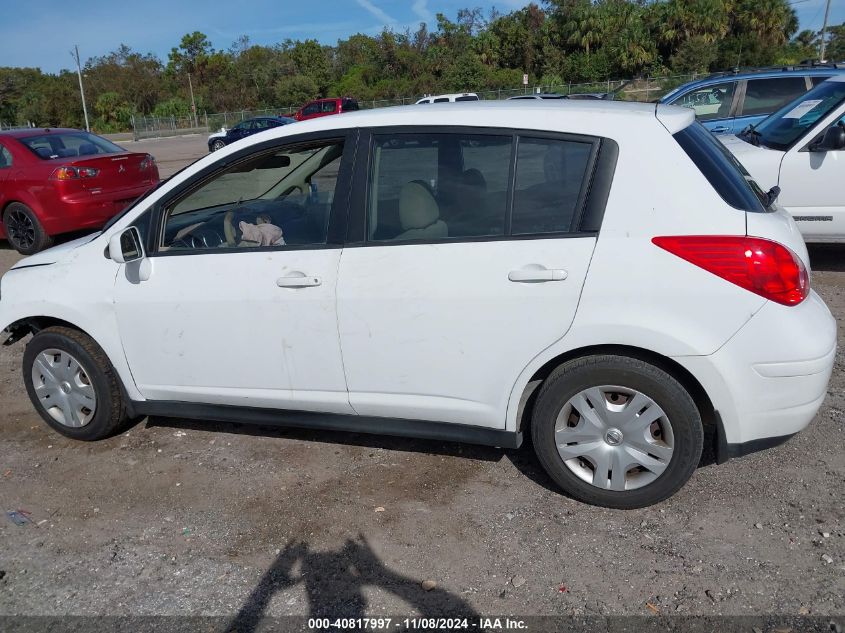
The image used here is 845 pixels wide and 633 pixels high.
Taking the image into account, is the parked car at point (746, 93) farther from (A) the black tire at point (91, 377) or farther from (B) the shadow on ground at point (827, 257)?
(A) the black tire at point (91, 377)

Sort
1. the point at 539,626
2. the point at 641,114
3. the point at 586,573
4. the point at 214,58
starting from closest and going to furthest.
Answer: the point at 539,626
the point at 586,573
the point at 641,114
the point at 214,58

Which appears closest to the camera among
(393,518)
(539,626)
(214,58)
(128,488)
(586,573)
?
(539,626)

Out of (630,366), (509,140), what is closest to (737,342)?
(630,366)

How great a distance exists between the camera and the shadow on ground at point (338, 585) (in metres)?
2.83

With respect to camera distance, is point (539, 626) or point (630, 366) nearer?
point (539, 626)

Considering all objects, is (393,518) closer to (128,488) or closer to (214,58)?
(128,488)

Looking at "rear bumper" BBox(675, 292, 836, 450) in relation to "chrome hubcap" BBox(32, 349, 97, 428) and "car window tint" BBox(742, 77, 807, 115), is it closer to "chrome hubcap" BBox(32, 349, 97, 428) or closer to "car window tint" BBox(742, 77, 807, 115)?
"chrome hubcap" BBox(32, 349, 97, 428)

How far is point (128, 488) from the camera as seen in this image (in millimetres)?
3873

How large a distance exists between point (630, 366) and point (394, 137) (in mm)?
1525

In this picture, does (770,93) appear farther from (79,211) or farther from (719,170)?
(79,211)

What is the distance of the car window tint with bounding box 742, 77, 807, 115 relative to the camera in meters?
10.1

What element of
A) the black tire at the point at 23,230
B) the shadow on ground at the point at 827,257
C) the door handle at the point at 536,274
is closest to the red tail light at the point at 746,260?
the door handle at the point at 536,274

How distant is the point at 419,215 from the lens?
3457 mm

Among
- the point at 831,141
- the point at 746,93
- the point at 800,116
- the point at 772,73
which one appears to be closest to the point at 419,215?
the point at 831,141
